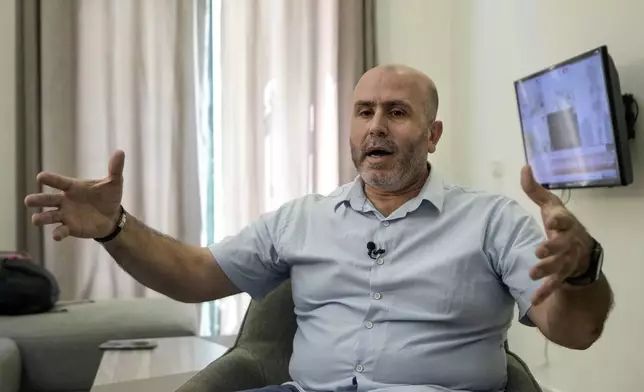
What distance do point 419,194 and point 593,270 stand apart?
52 centimetres

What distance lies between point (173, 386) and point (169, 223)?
6.17 ft

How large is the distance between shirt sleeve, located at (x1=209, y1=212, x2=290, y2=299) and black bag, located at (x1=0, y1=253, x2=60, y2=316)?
1.28 meters

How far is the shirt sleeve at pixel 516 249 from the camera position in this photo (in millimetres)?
1232

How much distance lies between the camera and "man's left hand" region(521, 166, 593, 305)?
954 mm

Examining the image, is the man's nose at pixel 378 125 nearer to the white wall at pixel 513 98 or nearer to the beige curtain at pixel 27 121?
the white wall at pixel 513 98

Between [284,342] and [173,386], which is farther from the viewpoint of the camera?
[173,386]

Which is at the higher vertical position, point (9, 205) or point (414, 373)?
point (9, 205)

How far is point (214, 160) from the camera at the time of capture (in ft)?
12.2

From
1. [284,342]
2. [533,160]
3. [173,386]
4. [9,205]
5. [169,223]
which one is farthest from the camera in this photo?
[169,223]

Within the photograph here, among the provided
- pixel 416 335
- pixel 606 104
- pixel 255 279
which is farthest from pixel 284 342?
pixel 606 104

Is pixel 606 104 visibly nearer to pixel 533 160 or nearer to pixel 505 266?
pixel 533 160

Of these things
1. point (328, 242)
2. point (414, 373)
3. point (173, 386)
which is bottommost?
point (173, 386)

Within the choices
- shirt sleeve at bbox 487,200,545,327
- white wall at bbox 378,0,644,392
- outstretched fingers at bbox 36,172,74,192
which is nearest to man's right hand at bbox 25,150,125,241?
outstretched fingers at bbox 36,172,74,192

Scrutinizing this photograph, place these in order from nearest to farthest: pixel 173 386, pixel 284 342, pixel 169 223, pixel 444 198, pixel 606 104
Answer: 1. pixel 444 198
2. pixel 284 342
3. pixel 173 386
4. pixel 606 104
5. pixel 169 223
